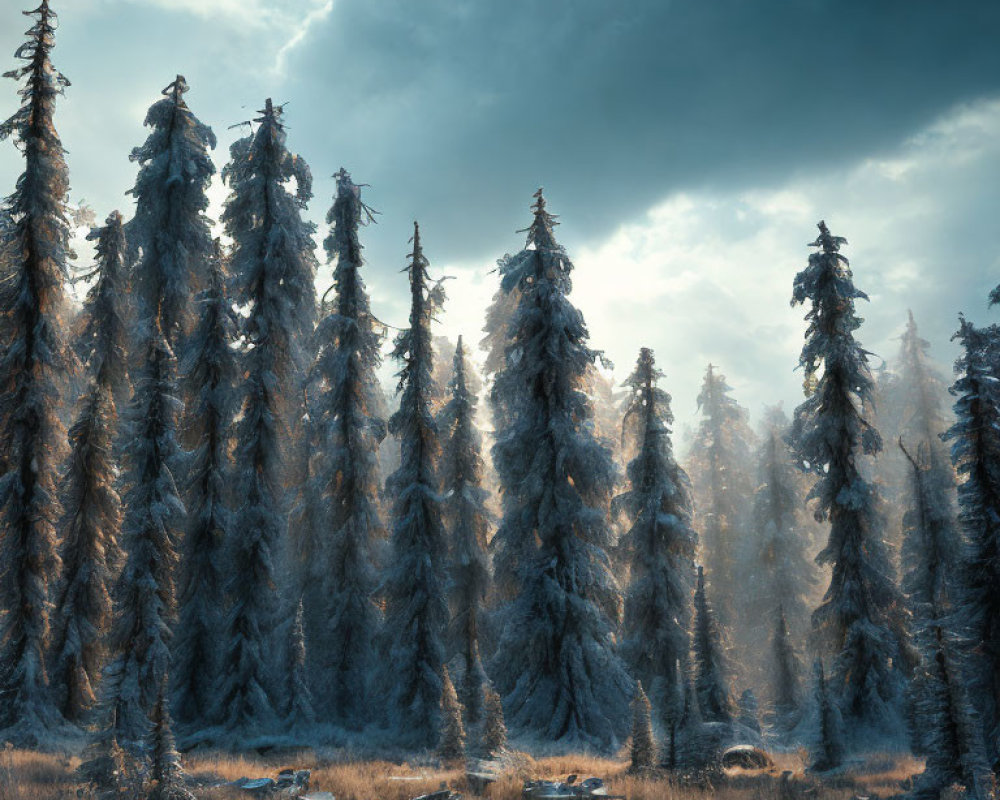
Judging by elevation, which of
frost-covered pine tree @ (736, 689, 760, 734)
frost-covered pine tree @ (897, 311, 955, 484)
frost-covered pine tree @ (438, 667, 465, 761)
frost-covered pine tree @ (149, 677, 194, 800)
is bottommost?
frost-covered pine tree @ (736, 689, 760, 734)

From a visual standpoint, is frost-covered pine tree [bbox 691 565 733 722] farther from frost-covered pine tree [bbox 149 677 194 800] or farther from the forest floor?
frost-covered pine tree [bbox 149 677 194 800]

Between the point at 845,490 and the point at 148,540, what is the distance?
2055cm

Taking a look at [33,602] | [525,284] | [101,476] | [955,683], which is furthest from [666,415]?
[33,602]

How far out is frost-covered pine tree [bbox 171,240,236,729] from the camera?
23.6m

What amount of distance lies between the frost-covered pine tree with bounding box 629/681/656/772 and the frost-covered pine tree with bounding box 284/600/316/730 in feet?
36.6

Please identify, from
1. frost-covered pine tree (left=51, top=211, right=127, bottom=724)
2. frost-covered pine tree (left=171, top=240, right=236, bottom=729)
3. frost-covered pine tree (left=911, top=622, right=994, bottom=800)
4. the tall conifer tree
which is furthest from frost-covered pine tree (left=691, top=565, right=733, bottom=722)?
frost-covered pine tree (left=51, top=211, right=127, bottom=724)

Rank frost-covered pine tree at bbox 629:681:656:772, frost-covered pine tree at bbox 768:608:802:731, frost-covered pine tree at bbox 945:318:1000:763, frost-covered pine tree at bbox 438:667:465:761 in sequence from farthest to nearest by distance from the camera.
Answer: frost-covered pine tree at bbox 768:608:802:731, frost-covered pine tree at bbox 438:667:465:761, frost-covered pine tree at bbox 945:318:1000:763, frost-covered pine tree at bbox 629:681:656:772

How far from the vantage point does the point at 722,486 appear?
44219 mm

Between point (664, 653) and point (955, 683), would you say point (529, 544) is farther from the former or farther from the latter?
point (955, 683)

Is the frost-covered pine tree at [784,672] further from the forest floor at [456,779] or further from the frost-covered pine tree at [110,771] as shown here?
the frost-covered pine tree at [110,771]

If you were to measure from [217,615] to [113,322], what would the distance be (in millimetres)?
11114

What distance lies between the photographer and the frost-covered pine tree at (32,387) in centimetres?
2119

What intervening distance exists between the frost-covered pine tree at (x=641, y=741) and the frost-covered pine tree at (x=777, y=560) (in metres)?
22.1

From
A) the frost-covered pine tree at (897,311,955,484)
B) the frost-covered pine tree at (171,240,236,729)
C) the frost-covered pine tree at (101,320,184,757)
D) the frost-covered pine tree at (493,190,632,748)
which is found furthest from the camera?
the frost-covered pine tree at (897,311,955,484)
